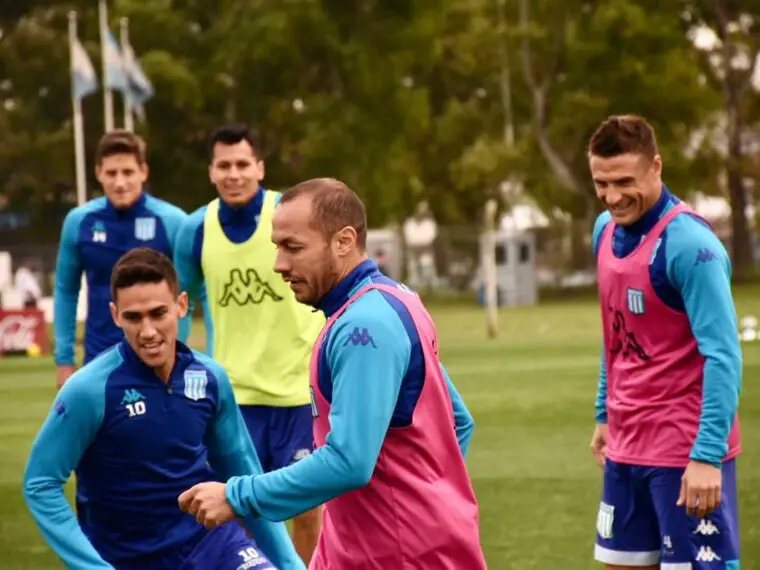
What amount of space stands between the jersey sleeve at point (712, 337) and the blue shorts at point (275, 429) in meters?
3.21

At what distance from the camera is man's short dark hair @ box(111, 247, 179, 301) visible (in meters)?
6.06

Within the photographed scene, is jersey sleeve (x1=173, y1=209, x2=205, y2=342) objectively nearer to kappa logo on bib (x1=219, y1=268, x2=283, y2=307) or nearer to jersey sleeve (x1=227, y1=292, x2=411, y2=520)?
kappa logo on bib (x1=219, y1=268, x2=283, y2=307)

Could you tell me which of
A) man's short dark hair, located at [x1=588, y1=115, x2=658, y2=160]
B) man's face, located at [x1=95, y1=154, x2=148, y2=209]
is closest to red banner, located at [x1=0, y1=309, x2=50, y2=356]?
man's face, located at [x1=95, y1=154, x2=148, y2=209]

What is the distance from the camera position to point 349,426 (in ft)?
13.6

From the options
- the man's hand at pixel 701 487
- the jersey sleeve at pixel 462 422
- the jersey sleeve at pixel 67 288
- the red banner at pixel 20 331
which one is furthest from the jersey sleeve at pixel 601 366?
the red banner at pixel 20 331

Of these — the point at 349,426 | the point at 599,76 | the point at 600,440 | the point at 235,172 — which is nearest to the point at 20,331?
the point at 235,172

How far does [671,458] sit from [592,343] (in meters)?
23.9

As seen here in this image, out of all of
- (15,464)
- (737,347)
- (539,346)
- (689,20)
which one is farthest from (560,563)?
(689,20)

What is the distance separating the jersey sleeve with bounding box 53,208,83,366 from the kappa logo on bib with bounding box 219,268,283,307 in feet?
5.42

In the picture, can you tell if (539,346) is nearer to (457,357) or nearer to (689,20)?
(457,357)

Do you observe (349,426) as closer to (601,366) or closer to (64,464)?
(64,464)

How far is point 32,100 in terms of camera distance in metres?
55.7

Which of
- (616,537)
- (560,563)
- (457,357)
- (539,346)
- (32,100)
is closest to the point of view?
(616,537)

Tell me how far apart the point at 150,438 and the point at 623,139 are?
6.84ft
